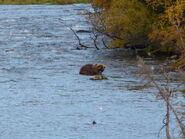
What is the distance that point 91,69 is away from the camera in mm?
32438

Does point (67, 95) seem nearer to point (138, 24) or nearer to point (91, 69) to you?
point (91, 69)

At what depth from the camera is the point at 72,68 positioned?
33938mm

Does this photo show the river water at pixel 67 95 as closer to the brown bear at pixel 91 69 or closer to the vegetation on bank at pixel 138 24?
the brown bear at pixel 91 69

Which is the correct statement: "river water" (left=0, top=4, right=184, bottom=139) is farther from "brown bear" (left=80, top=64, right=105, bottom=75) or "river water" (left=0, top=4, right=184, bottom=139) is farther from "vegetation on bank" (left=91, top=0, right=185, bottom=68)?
"vegetation on bank" (left=91, top=0, right=185, bottom=68)

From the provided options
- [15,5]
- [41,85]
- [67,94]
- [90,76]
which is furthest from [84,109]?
[15,5]

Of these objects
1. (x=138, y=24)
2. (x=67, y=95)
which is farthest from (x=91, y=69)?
(x=138, y=24)

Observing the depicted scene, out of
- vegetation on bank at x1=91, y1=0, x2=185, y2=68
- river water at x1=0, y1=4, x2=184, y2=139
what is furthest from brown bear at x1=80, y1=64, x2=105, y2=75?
vegetation on bank at x1=91, y1=0, x2=185, y2=68

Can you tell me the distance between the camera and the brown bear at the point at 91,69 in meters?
32.3

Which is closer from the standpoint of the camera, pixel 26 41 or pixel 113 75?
pixel 113 75

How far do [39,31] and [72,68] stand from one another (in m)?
16.8

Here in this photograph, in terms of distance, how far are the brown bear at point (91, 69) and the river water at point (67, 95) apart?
1.17ft

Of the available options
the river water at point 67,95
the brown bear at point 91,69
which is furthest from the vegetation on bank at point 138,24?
the brown bear at point 91,69

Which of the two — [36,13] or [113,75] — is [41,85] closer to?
[113,75]

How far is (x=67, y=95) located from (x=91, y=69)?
5693 millimetres
